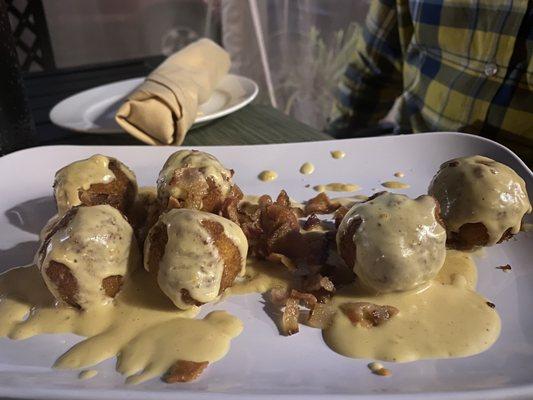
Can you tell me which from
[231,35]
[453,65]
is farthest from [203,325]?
[231,35]

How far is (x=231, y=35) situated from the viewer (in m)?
3.53

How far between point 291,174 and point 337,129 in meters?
1.14

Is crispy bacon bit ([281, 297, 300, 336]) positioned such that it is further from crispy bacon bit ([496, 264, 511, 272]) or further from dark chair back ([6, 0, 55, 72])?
dark chair back ([6, 0, 55, 72])

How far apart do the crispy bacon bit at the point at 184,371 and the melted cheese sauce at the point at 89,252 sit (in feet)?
0.75

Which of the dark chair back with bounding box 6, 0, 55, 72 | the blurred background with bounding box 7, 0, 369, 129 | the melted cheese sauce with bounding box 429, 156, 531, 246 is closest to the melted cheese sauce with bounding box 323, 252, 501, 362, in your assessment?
the melted cheese sauce with bounding box 429, 156, 531, 246

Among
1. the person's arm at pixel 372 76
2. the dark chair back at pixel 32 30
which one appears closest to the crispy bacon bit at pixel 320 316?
the person's arm at pixel 372 76

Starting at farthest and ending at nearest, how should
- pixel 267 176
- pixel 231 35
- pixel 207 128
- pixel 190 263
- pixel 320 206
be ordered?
pixel 231 35, pixel 207 128, pixel 267 176, pixel 320 206, pixel 190 263

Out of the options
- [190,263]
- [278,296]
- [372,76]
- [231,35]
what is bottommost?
[231,35]

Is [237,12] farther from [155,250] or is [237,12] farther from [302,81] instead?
[155,250]

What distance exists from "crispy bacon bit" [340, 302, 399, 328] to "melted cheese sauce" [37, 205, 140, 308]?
43cm

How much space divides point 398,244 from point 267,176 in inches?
20.3

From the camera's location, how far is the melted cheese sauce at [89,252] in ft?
3.24

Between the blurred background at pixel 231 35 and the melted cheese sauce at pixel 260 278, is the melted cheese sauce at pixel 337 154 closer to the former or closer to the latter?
the melted cheese sauce at pixel 260 278

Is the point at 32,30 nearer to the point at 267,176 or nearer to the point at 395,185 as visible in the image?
the point at 267,176
